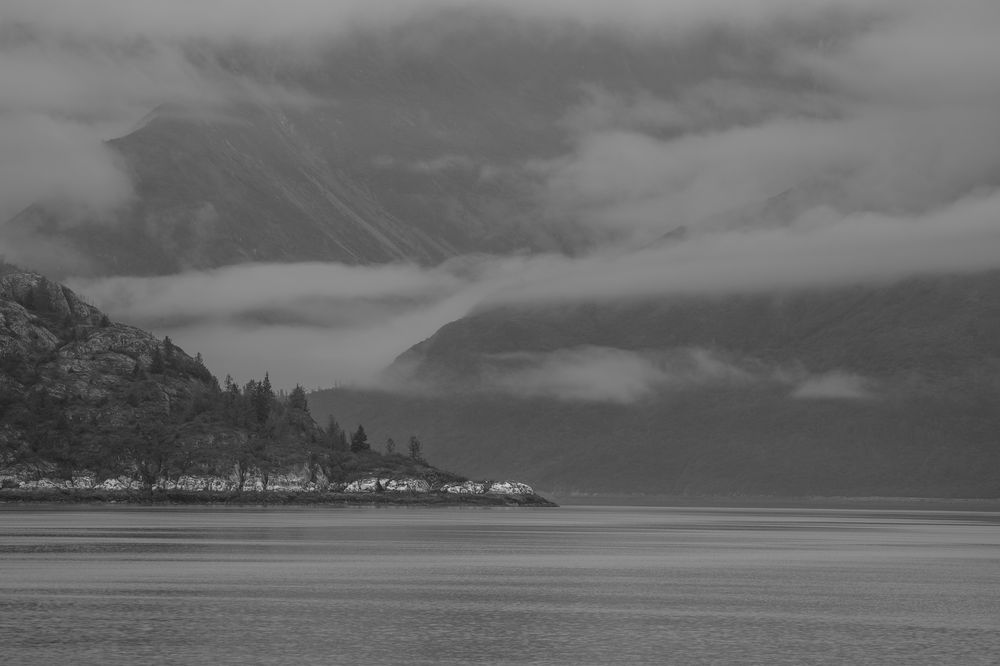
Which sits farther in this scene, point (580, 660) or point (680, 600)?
point (680, 600)

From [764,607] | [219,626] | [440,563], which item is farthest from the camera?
→ [440,563]

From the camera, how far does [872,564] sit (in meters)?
191

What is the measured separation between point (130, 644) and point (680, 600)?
54.0m

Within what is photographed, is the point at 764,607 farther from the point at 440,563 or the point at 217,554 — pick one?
the point at 217,554

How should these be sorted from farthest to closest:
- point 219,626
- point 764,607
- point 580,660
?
point 764,607, point 219,626, point 580,660

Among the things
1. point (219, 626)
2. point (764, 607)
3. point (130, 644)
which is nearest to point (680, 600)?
point (764, 607)

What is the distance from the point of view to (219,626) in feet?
376

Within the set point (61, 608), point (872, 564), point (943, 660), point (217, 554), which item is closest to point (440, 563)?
point (217, 554)

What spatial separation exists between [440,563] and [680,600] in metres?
56.0

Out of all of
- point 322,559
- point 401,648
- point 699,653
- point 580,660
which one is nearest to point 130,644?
point 401,648

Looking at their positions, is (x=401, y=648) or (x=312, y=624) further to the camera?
(x=312, y=624)

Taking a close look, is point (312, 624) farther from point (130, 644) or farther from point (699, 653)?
point (699, 653)

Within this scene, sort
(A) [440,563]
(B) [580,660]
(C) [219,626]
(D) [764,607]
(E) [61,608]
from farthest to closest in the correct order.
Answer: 1. (A) [440,563]
2. (D) [764,607]
3. (E) [61,608]
4. (C) [219,626]
5. (B) [580,660]

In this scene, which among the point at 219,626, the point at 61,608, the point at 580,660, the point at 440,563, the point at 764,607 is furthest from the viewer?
the point at 440,563
